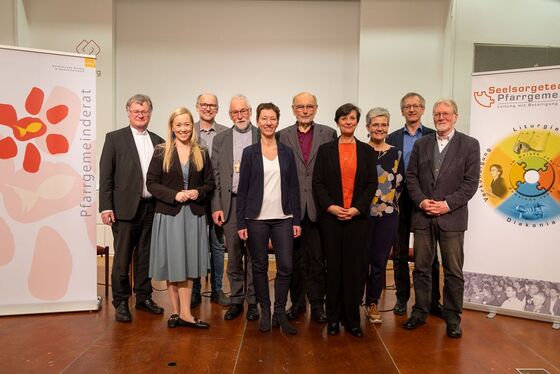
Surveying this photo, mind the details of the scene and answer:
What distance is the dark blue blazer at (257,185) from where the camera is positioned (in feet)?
10.2

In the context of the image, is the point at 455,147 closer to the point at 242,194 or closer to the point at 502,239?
the point at 502,239

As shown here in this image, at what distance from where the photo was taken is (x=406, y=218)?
3729 millimetres

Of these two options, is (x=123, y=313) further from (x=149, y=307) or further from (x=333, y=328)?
(x=333, y=328)

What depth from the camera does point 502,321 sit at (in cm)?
360

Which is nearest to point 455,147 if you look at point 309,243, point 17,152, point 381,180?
point 381,180

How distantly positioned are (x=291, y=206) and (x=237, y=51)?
3.25m

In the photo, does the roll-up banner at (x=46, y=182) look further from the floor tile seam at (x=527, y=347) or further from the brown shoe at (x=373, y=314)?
the floor tile seam at (x=527, y=347)

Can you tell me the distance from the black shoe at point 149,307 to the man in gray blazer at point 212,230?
0.31m

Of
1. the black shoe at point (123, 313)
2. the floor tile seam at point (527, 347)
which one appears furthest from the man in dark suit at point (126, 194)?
the floor tile seam at point (527, 347)

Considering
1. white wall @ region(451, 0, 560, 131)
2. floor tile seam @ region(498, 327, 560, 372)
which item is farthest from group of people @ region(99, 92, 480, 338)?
white wall @ region(451, 0, 560, 131)

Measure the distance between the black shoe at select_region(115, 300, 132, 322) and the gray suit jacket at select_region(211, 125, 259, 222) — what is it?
0.98 metres

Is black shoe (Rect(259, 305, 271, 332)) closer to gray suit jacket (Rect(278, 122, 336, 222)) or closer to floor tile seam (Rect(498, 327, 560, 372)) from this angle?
gray suit jacket (Rect(278, 122, 336, 222))

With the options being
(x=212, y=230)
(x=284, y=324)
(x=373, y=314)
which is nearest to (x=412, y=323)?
(x=373, y=314)

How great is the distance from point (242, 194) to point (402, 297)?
1.67 metres
